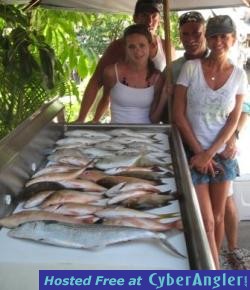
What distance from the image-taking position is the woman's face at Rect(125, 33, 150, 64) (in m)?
2.99

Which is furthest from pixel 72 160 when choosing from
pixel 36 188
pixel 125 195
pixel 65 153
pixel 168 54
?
pixel 168 54

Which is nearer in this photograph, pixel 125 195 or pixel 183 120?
pixel 125 195

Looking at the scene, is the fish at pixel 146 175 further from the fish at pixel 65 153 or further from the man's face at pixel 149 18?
the man's face at pixel 149 18

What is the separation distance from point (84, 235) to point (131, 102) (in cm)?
175

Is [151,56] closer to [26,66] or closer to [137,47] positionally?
[137,47]

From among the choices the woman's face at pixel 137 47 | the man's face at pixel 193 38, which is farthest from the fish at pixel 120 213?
the man's face at pixel 193 38

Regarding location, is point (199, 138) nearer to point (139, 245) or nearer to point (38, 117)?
point (38, 117)

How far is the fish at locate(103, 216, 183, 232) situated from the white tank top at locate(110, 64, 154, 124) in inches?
62.1

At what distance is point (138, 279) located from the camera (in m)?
1.36

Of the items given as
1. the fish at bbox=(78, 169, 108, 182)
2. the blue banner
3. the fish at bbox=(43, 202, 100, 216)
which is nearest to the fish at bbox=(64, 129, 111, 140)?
the fish at bbox=(78, 169, 108, 182)

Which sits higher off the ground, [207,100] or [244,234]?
[207,100]

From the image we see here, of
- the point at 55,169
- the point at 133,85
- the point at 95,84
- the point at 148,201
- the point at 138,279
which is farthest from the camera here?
the point at 95,84

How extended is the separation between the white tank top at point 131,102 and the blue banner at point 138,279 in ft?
6.16

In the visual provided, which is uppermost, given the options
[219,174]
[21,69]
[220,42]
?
[220,42]
